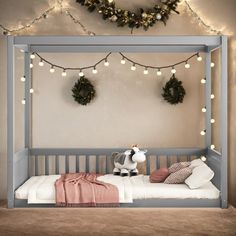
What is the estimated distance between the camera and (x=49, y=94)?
6.68m

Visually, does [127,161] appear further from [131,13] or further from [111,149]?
[131,13]

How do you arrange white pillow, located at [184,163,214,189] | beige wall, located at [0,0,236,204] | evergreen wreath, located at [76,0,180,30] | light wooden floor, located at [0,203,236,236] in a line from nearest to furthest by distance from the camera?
light wooden floor, located at [0,203,236,236] < white pillow, located at [184,163,214,189] < evergreen wreath, located at [76,0,180,30] < beige wall, located at [0,0,236,204]

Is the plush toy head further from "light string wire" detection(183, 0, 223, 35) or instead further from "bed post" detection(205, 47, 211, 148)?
"light string wire" detection(183, 0, 223, 35)

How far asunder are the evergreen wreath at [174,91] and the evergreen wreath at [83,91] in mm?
925

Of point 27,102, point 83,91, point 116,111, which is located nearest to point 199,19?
point 116,111

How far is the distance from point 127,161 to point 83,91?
106 centimetres

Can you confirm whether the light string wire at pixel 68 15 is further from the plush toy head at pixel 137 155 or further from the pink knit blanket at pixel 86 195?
the pink knit blanket at pixel 86 195

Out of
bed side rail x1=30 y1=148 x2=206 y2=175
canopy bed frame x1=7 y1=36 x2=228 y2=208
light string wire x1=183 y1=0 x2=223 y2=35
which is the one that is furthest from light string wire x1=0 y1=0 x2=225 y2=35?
bed side rail x1=30 y1=148 x2=206 y2=175

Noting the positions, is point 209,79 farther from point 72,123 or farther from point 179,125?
point 72,123

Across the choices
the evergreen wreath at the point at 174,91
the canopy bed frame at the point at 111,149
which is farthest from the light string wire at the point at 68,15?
the evergreen wreath at the point at 174,91

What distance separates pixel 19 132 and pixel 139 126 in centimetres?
152

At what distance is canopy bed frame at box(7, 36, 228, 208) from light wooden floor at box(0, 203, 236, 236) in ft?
0.78

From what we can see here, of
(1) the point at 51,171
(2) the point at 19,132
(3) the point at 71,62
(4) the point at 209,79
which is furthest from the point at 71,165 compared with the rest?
(4) the point at 209,79

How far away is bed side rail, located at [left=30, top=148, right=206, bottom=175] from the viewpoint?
6.51 meters
